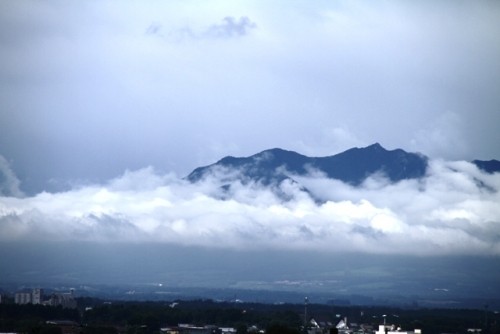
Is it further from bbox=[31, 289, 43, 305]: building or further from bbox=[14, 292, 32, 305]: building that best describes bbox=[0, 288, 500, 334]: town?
bbox=[31, 289, 43, 305]: building

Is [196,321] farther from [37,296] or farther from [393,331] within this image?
[393,331]

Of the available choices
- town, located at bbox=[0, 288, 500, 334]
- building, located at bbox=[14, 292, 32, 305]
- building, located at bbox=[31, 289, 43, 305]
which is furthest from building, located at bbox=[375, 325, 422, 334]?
building, located at bbox=[31, 289, 43, 305]

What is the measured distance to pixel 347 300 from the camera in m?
197

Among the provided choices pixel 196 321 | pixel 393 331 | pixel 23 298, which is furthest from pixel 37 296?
pixel 393 331

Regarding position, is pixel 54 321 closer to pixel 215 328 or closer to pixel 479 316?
pixel 215 328

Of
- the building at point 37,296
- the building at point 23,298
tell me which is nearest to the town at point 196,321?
the building at point 23,298

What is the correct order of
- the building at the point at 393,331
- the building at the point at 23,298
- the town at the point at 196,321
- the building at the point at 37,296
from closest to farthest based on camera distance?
the building at the point at 393,331 → the town at the point at 196,321 → the building at the point at 23,298 → the building at the point at 37,296

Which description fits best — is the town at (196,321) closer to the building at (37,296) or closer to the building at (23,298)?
the building at (23,298)

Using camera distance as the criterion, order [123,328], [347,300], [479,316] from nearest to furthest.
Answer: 1. [123,328]
2. [479,316]
3. [347,300]

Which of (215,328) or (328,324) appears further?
(328,324)

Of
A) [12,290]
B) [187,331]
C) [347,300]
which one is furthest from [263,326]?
→ [347,300]

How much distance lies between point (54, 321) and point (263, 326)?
16.3 m

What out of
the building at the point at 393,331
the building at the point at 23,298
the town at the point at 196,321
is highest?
the building at the point at 23,298

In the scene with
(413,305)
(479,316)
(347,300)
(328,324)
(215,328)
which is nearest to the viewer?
(215,328)
